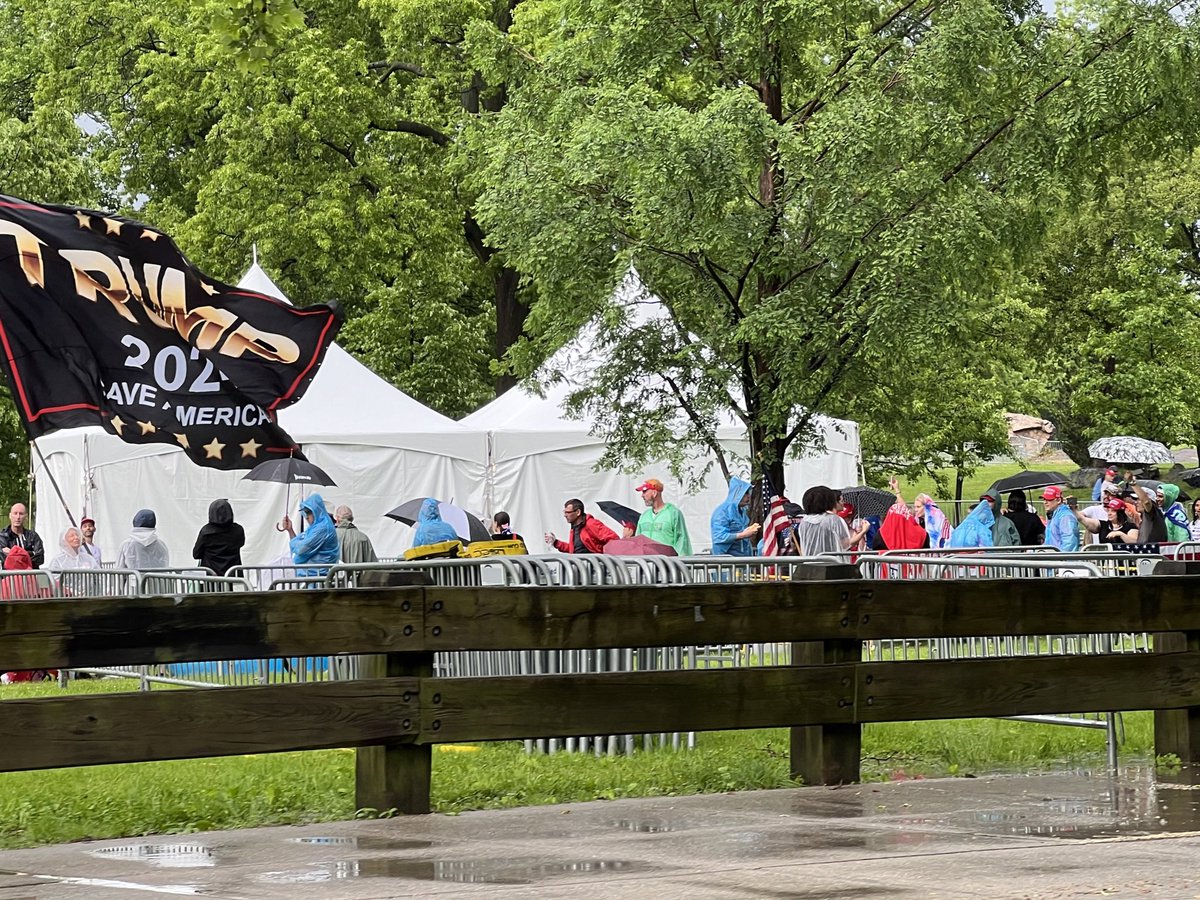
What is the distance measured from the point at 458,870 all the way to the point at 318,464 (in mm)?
21509

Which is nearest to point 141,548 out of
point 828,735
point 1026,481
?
point 828,735

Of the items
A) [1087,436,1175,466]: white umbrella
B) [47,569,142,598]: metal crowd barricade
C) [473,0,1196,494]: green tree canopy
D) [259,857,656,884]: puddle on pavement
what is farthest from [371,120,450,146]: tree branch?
[259,857,656,884]: puddle on pavement

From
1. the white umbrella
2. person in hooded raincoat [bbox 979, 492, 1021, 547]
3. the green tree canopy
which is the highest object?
the green tree canopy

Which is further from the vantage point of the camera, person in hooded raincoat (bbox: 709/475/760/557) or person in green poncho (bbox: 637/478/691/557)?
person in hooded raincoat (bbox: 709/475/760/557)

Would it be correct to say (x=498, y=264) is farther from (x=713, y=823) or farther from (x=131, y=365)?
(x=713, y=823)

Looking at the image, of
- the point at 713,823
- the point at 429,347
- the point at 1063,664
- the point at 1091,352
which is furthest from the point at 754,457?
the point at 1091,352

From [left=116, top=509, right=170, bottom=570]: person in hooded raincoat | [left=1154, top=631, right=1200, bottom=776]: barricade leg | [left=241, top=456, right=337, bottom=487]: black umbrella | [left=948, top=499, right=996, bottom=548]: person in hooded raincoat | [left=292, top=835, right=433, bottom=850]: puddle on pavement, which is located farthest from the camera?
[left=241, top=456, right=337, bottom=487]: black umbrella

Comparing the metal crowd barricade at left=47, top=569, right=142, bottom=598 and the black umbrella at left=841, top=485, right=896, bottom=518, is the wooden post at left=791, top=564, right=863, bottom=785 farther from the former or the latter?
the black umbrella at left=841, top=485, right=896, bottom=518

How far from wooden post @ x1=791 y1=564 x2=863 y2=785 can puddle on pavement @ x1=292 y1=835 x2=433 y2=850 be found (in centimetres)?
217

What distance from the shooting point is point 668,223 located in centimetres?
2059

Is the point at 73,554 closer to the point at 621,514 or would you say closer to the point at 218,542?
the point at 218,542

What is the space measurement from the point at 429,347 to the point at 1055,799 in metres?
34.3

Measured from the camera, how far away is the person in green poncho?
17188 mm

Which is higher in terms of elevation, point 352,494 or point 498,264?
point 498,264
